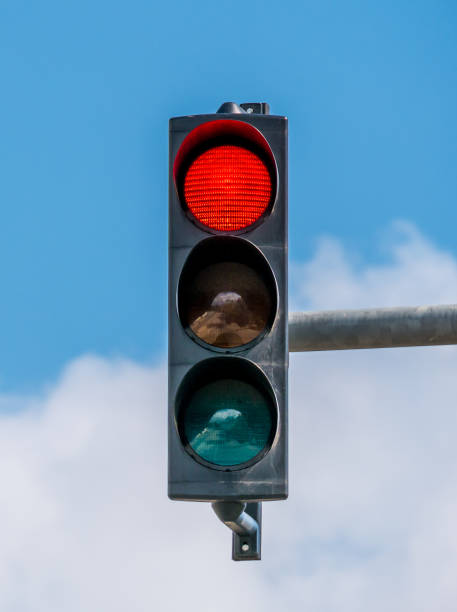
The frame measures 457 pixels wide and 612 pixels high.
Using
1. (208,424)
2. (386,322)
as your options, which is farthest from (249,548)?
(208,424)

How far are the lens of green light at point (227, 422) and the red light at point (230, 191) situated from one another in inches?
17.2

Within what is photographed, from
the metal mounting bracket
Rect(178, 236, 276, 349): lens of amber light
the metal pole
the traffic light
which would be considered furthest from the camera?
the metal pole

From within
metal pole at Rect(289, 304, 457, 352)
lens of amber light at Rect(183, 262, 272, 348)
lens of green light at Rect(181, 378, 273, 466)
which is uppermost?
metal pole at Rect(289, 304, 457, 352)

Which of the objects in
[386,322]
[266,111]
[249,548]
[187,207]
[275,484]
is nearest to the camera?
[275,484]

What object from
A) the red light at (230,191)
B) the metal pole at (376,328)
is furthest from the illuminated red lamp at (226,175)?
the metal pole at (376,328)

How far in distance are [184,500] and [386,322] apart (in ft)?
6.75

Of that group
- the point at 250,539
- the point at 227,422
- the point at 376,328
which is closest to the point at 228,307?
the point at 227,422

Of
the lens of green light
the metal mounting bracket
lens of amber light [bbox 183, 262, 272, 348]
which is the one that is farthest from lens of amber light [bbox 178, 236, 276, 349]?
the metal mounting bracket

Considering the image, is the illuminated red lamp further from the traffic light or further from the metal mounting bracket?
the metal mounting bracket

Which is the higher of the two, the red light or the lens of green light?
the red light

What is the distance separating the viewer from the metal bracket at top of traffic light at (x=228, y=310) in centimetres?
319

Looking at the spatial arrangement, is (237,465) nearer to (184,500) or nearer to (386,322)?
(184,500)

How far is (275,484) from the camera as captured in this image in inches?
124

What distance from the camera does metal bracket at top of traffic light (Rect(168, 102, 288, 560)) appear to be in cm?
319
